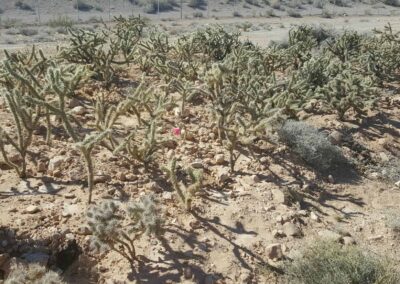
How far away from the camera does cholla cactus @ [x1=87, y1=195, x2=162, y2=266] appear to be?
11.8 ft

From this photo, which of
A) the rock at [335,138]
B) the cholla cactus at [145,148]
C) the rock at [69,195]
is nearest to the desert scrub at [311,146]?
the rock at [335,138]

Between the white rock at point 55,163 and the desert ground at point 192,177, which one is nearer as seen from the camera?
the desert ground at point 192,177

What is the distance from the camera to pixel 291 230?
14.6ft

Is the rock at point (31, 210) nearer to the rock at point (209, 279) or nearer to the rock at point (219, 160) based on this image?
the rock at point (209, 279)

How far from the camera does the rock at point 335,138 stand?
20.2 ft

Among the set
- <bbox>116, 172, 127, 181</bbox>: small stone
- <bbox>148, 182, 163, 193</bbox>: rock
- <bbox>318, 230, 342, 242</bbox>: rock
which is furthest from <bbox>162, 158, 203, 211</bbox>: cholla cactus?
<bbox>318, 230, 342, 242</bbox>: rock

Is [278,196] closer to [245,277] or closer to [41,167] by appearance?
[245,277]

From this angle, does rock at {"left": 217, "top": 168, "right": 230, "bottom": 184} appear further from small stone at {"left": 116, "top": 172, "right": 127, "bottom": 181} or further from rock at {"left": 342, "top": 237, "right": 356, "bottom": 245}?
rock at {"left": 342, "top": 237, "right": 356, "bottom": 245}

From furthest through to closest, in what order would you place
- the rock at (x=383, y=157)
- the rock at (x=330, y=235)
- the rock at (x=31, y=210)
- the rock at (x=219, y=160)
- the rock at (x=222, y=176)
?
the rock at (x=383, y=157)
the rock at (x=219, y=160)
the rock at (x=222, y=176)
the rock at (x=330, y=235)
the rock at (x=31, y=210)

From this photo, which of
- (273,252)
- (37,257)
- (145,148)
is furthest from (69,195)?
(273,252)

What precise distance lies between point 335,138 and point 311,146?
847 mm

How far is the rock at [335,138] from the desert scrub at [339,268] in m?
2.35

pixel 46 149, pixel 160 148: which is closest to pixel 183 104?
pixel 160 148

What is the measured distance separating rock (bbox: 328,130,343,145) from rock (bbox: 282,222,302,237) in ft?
6.47
